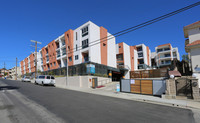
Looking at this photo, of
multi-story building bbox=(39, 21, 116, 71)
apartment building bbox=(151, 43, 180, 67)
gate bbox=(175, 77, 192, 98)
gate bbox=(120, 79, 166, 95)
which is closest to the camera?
gate bbox=(175, 77, 192, 98)

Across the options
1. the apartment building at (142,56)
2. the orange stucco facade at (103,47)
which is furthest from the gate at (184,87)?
the apartment building at (142,56)

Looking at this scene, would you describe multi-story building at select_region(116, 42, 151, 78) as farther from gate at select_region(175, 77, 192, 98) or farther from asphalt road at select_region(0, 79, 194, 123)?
asphalt road at select_region(0, 79, 194, 123)

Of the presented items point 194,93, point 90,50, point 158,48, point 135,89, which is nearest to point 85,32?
point 90,50

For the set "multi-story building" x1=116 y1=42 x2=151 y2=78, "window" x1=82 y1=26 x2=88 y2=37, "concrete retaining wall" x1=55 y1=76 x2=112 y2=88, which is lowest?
"concrete retaining wall" x1=55 y1=76 x2=112 y2=88

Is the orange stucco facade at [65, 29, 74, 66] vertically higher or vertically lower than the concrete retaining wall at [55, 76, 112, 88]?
higher

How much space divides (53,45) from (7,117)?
37.4 meters

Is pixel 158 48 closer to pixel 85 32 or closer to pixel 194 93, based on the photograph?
pixel 85 32

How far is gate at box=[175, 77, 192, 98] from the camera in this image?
10.9 metres

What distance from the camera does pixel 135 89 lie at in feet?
47.8

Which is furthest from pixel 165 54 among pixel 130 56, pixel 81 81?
pixel 81 81

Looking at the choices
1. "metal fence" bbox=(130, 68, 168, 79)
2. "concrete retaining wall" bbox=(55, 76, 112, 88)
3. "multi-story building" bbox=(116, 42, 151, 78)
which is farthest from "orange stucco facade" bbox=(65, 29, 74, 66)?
"metal fence" bbox=(130, 68, 168, 79)

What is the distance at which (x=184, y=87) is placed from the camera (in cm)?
1121

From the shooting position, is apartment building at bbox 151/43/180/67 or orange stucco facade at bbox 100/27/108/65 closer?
orange stucco facade at bbox 100/27/108/65

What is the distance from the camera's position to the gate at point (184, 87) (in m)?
10.9
